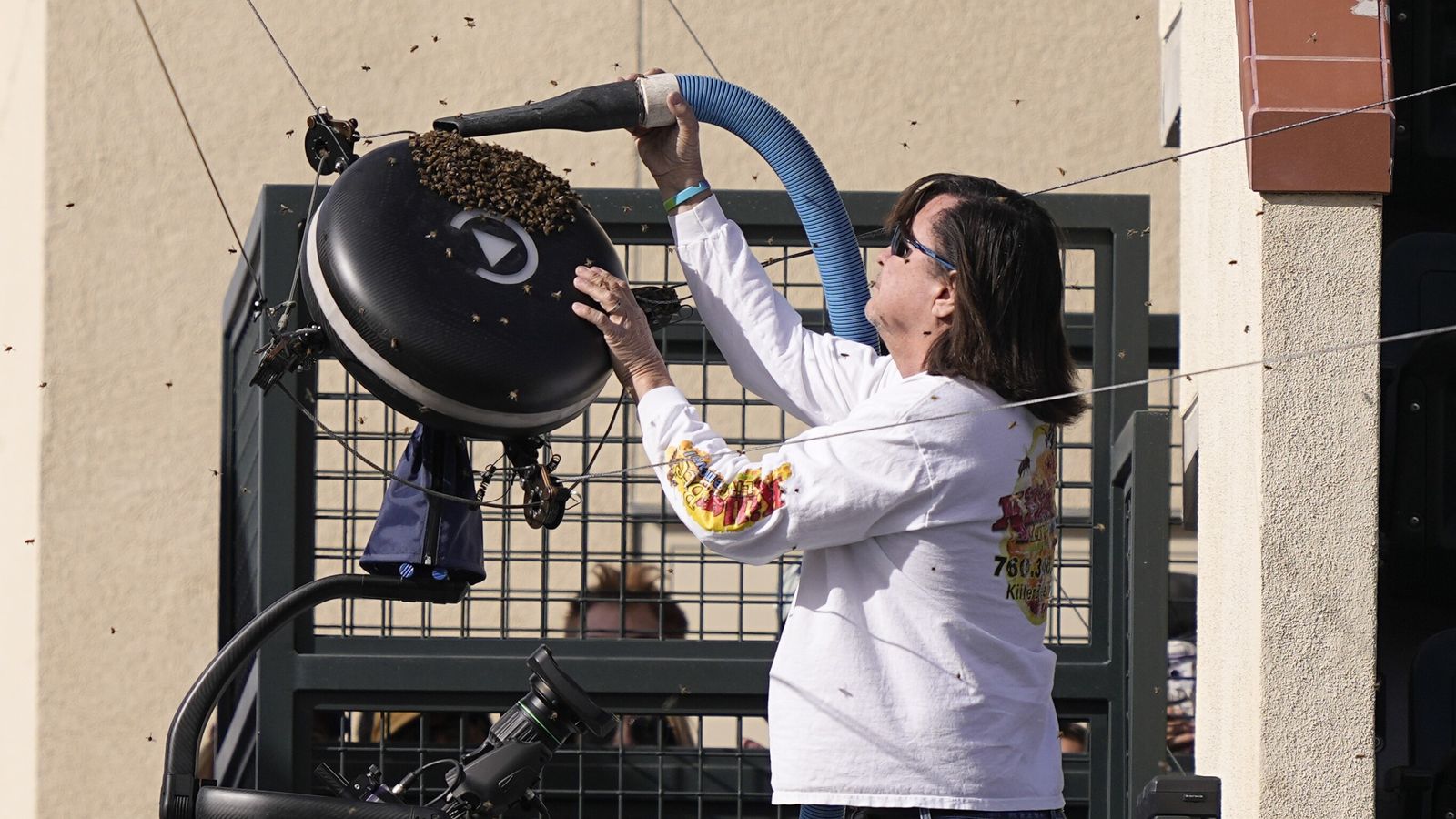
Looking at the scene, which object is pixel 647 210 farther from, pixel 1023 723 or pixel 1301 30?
pixel 1023 723

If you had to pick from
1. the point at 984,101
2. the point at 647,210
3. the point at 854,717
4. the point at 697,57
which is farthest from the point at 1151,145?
the point at 854,717

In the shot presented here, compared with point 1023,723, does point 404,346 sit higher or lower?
higher

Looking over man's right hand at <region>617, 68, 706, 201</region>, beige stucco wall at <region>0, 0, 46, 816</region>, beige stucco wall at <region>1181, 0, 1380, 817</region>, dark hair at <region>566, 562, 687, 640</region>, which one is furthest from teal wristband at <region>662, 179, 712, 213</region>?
beige stucco wall at <region>0, 0, 46, 816</region>

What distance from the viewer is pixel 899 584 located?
264 centimetres

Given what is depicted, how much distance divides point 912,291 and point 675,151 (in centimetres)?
51

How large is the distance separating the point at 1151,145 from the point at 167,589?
4330 millimetres

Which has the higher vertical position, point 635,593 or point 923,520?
point 923,520

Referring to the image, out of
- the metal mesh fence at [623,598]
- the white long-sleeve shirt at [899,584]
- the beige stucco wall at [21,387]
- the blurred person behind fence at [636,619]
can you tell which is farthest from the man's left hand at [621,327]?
the beige stucco wall at [21,387]

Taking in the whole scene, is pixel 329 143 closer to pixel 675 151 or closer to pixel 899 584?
pixel 675 151

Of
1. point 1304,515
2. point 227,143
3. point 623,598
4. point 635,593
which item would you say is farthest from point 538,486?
point 227,143

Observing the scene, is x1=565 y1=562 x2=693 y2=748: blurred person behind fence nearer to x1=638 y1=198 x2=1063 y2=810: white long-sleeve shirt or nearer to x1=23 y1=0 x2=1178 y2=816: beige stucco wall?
x1=638 y1=198 x2=1063 y2=810: white long-sleeve shirt

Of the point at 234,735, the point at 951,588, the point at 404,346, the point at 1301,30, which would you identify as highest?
the point at 1301,30

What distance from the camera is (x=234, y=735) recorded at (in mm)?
4496

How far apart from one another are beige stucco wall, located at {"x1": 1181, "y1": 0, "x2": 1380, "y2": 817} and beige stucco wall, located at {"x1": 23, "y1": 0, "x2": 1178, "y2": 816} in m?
4.07
